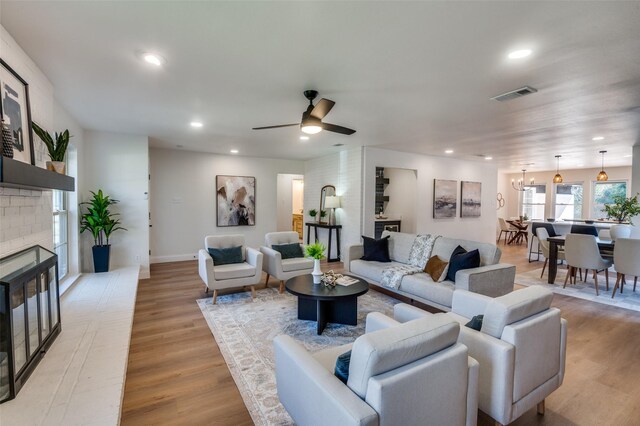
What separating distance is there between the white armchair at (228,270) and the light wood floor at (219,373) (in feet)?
1.36

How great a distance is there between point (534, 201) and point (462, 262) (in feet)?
33.0

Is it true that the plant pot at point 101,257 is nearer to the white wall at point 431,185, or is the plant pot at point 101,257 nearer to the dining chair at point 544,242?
the white wall at point 431,185

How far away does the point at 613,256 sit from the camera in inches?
197

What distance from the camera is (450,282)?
3834 millimetres

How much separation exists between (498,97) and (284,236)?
142 inches

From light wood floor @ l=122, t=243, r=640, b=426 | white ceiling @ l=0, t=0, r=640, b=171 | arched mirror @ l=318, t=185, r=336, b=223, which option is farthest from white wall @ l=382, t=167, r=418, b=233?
light wood floor @ l=122, t=243, r=640, b=426

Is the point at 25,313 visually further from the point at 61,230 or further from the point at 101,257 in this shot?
the point at 101,257

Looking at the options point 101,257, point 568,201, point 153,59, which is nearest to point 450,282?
point 153,59

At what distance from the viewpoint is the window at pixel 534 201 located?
11.3m

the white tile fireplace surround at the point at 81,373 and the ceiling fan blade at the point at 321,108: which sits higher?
the ceiling fan blade at the point at 321,108

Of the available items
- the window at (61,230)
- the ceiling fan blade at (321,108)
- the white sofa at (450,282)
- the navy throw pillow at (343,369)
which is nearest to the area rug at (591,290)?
the white sofa at (450,282)

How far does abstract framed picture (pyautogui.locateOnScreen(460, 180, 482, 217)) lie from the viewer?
27.8 feet

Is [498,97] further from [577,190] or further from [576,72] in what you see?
[577,190]

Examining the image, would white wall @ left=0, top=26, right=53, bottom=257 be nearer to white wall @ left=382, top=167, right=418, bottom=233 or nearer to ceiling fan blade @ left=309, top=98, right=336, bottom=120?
ceiling fan blade @ left=309, top=98, right=336, bottom=120
